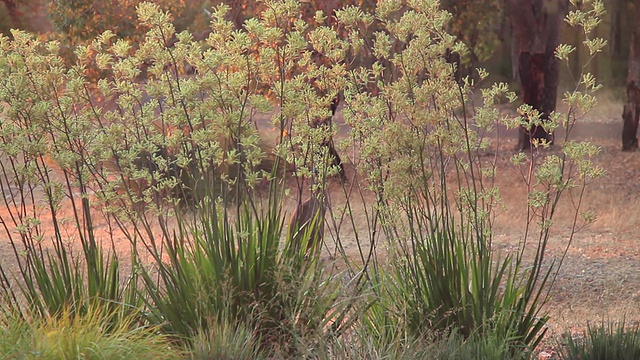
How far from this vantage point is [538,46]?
683 inches

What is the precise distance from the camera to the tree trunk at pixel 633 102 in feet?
58.8

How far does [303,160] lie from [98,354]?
6.20 ft

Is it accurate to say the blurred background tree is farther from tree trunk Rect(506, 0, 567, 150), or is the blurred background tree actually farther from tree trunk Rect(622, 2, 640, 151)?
tree trunk Rect(622, 2, 640, 151)

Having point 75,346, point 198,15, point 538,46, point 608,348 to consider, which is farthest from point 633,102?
point 75,346

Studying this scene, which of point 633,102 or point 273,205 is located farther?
point 633,102

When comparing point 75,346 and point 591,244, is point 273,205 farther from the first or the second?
point 591,244

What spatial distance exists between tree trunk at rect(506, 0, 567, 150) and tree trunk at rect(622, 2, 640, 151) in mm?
1467

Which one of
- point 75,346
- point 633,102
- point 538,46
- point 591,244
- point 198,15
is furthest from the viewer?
point 198,15

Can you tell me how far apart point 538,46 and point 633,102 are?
2144 millimetres

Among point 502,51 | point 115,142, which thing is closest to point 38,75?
point 115,142

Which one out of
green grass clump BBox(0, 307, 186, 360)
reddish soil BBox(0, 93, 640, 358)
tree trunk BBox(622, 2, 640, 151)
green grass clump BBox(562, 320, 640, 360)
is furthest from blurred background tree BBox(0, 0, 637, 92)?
green grass clump BBox(0, 307, 186, 360)

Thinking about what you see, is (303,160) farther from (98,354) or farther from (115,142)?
(98,354)

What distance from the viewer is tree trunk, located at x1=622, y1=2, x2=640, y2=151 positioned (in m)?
17.9

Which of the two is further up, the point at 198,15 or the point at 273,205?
the point at 198,15
